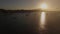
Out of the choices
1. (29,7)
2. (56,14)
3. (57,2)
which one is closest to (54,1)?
(57,2)

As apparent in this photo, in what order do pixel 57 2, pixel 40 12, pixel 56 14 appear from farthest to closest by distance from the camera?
pixel 40 12, pixel 56 14, pixel 57 2

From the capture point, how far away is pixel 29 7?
1.72 metres

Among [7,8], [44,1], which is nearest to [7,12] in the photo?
[7,8]

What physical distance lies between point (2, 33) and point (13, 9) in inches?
29.1

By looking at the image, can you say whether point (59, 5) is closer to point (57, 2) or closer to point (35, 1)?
point (57, 2)

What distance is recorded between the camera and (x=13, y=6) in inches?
67.3

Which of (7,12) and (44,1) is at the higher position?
(44,1)

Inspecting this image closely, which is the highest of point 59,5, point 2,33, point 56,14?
point 59,5

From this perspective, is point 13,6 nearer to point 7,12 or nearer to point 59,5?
point 7,12

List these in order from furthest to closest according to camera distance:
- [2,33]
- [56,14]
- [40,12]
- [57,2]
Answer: [40,12] → [56,14] → [57,2] → [2,33]

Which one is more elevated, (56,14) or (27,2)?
(27,2)

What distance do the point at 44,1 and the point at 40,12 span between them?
315 mm

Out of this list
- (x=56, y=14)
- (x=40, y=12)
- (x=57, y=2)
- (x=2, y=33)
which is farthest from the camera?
(x=40, y=12)

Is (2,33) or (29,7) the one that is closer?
(2,33)
